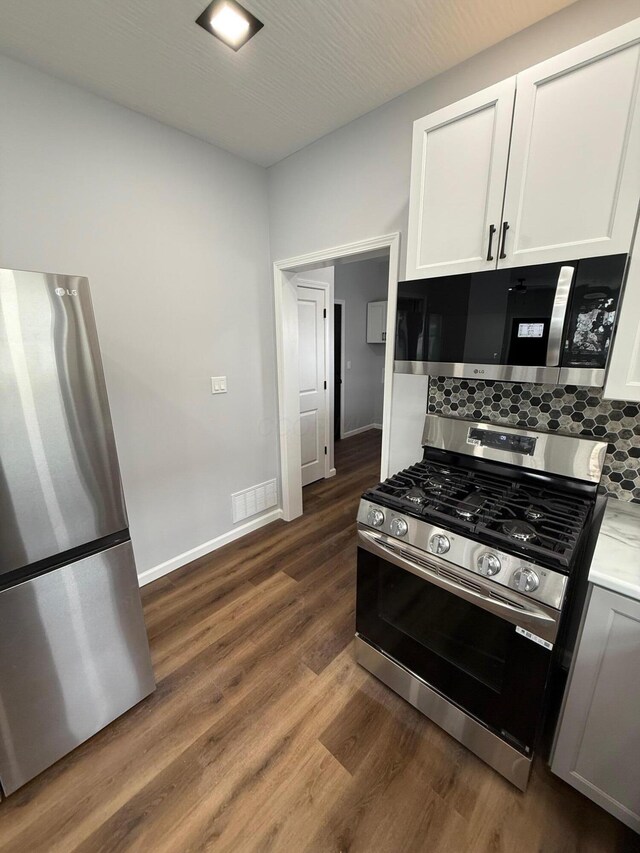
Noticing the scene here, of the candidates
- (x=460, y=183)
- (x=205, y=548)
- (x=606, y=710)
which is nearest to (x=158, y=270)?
(x=460, y=183)

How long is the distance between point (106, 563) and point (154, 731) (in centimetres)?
78

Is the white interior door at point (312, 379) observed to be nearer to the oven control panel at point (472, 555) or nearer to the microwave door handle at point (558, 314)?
the oven control panel at point (472, 555)

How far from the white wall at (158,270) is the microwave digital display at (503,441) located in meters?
1.70

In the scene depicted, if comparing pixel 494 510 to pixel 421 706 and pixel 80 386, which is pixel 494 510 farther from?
pixel 80 386

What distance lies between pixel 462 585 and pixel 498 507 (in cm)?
35

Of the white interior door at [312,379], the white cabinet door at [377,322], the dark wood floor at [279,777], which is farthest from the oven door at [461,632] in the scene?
the white cabinet door at [377,322]

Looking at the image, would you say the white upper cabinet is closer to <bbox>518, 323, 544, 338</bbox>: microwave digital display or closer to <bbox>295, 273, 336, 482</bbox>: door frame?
<bbox>518, 323, 544, 338</bbox>: microwave digital display

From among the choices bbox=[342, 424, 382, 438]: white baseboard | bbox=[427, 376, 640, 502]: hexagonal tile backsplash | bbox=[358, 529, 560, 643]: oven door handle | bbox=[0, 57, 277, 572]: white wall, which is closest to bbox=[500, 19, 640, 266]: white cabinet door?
bbox=[427, 376, 640, 502]: hexagonal tile backsplash

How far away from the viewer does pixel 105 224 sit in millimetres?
1859

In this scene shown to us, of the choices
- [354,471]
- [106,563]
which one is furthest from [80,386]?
[354,471]

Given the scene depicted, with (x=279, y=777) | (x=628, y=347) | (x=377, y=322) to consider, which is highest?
(x=377, y=322)

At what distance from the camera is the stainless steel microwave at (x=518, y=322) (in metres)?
1.10

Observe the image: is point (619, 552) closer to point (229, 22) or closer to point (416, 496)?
point (416, 496)

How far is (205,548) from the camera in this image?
8.61 ft
